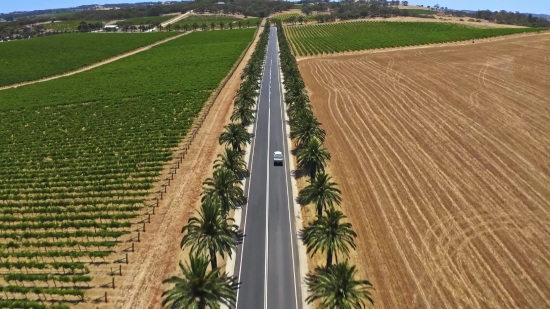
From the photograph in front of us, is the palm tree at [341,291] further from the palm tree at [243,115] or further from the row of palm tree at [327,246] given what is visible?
the palm tree at [243,115]

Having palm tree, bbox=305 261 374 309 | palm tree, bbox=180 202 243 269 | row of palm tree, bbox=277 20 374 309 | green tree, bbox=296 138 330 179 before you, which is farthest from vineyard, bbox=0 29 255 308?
palm tree, bbox=305 261 374 309

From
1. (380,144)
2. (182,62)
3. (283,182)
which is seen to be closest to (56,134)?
(283,182)

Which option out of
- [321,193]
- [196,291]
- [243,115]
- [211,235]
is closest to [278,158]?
[243,115]

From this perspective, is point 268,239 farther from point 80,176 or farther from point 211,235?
point 80,176

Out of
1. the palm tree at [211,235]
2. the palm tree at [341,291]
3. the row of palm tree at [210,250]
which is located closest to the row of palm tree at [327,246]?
the palm tree at [341,291]

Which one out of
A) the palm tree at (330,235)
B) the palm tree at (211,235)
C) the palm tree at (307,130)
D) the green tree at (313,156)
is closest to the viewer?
the palm tree at (211,235)

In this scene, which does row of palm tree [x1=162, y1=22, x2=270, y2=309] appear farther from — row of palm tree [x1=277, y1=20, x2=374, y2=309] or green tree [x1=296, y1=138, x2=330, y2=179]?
green tree [x1=296, y1=138, x2=330, y2=179]

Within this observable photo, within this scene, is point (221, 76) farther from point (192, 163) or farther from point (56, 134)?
point (192, 163)
